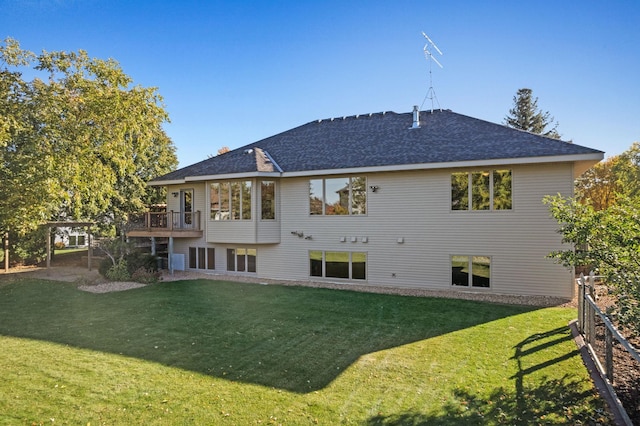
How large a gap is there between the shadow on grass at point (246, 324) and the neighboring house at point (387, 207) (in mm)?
2086

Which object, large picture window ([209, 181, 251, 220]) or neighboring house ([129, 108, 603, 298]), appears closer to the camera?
neighboring house ([129, 108, 603, 298])

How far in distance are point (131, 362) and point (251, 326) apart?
9.20 feet

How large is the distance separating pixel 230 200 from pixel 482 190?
10265 millimetres

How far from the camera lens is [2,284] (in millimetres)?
14727

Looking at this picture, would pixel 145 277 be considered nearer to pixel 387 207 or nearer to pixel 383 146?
pixel 387 207

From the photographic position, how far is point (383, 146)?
1447 centimetres

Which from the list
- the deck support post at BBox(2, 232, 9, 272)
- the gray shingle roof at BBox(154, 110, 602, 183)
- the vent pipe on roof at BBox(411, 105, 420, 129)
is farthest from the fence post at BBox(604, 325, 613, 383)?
the deck support post at BBox(2, 232, 9, 272)

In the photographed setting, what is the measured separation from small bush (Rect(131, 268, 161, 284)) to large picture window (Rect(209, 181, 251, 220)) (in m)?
3.46

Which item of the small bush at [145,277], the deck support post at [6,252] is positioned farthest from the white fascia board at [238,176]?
the deck support post at [6,252]

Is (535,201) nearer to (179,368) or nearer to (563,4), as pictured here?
(563,4)

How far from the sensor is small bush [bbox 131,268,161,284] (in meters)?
14.7

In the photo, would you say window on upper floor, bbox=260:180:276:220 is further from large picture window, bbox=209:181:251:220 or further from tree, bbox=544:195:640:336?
tree, bbox=544:195:640:336

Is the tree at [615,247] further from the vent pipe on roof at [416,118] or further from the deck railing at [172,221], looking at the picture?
the deck railing at [172,221]

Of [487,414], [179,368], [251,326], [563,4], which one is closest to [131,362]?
[179,368]
